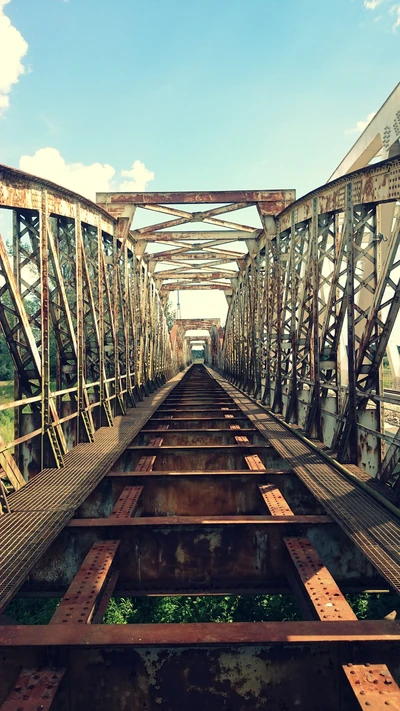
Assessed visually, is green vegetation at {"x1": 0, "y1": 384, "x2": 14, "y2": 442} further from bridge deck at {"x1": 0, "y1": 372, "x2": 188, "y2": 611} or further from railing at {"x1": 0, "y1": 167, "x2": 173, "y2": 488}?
bridge deck at {"x1": 0, "y1": 372, "x2": 188, "y2": 611}

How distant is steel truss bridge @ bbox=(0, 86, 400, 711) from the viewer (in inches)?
88.7

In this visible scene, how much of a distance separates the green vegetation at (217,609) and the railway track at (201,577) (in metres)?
1.96

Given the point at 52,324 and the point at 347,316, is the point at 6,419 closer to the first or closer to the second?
the point at 52,324

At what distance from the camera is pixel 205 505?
504 centimetres

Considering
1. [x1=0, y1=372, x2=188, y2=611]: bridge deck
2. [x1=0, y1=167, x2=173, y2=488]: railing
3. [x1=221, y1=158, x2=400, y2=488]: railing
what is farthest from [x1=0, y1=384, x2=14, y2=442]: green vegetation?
[x1=221, y1=158, x2=400, y2=488]: railing

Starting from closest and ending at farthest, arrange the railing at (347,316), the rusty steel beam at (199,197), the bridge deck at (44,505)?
the bridge deck at (44,505) < the railing at (347,316) < the rusty steel beam at (199,197)

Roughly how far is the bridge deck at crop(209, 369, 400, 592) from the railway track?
0.07ft

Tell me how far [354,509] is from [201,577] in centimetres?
161

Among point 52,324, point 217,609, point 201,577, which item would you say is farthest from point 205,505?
point 52,324

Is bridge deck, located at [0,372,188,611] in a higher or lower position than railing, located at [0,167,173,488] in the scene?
lower

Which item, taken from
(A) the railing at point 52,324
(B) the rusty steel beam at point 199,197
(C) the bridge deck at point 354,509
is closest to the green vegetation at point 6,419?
(A) the railing at point 52,324

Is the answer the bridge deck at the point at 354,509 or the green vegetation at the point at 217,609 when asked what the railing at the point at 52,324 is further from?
the bridge deck at the point at 354,509

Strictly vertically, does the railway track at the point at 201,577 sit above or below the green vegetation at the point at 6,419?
above

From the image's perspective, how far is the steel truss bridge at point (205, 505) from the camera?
225cm
